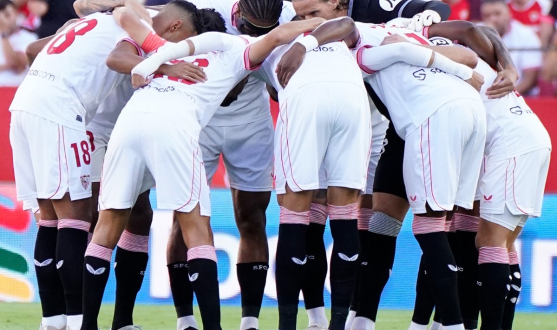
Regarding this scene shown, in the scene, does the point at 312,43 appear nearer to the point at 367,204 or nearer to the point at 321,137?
the point at 321,137

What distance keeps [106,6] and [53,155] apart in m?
1.14

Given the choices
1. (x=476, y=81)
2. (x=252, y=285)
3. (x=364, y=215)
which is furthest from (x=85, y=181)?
(x=476, y=81)

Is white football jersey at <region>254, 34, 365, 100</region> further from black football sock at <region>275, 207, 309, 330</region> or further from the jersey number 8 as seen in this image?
the jersey number 8

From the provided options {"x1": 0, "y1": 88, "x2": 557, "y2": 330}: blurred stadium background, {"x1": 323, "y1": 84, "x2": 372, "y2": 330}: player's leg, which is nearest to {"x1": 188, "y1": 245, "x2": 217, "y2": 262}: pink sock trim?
{"x1": 323, "y1": 84, "x2": 372, "y2": 330}: player's leg

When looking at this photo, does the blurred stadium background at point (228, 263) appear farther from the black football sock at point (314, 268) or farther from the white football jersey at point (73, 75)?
the white football jersey at point (73, 75)

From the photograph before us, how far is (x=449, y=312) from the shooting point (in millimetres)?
4938

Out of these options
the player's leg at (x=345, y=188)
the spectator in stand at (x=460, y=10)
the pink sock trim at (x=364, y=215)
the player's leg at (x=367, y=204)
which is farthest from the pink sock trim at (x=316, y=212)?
the spectator in stand at (x=460, y=10)

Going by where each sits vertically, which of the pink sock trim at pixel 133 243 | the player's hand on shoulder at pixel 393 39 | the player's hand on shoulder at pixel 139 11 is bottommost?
the pink sock trim at pixel 133 243

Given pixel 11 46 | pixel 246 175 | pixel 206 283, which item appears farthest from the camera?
pixel 11 46

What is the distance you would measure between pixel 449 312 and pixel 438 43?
1654 millimetres

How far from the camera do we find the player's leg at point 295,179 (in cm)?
488

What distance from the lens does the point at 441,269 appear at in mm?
4969

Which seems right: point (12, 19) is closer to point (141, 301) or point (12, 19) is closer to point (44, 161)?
point (141, 301)

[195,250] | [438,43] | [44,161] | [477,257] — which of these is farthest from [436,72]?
[44,161]
